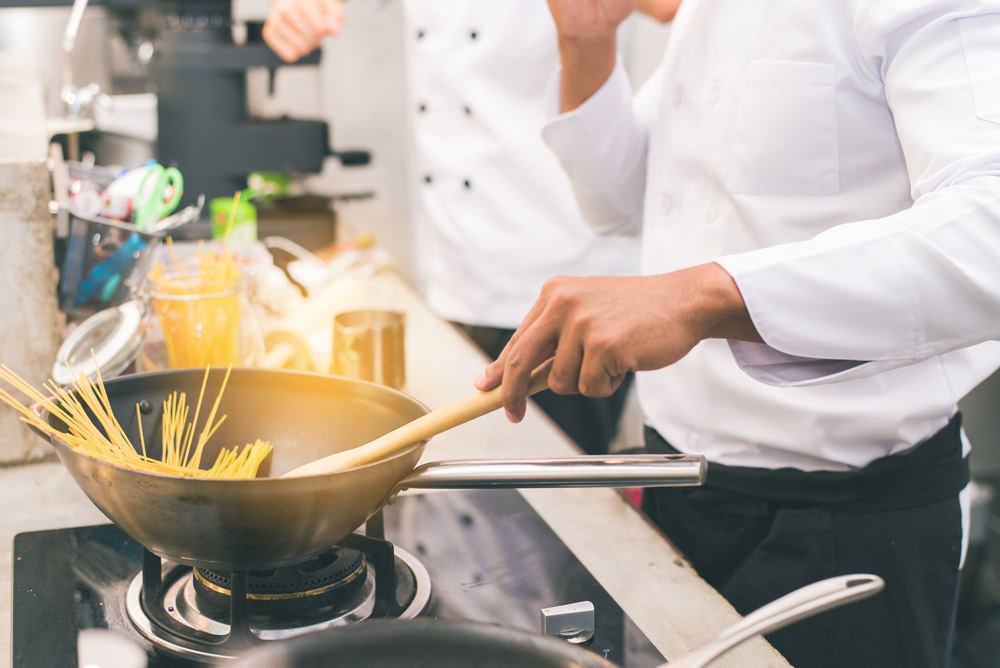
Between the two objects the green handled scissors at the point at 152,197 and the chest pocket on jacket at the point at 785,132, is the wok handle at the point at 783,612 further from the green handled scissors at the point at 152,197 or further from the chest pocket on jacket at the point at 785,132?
the green handled scissors at the point at 152,197

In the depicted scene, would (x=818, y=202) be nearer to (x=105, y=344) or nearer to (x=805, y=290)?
(x=805, y=290)

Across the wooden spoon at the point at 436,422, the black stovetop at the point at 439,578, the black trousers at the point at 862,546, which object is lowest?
the black trousers at the point at 862,546

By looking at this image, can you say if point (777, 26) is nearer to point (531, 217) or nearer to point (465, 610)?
point (465, 610)

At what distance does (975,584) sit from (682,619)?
204cm

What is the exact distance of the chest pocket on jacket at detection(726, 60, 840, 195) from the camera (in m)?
1.02

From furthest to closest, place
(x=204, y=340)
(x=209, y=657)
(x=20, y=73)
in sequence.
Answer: (x=20, y=73)
(x=204, y=340)
(x=209, y=657)

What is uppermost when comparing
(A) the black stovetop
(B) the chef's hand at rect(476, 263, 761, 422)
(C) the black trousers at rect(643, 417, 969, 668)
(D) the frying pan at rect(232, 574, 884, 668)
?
(B) the chef's hand at rect(476, 263, 761, 422)

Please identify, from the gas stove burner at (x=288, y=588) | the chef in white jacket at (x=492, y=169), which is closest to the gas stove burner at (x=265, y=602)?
the gas stove burner at (x=288, y=588)

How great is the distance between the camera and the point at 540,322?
0.79 metres

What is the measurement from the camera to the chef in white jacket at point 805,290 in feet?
2.56

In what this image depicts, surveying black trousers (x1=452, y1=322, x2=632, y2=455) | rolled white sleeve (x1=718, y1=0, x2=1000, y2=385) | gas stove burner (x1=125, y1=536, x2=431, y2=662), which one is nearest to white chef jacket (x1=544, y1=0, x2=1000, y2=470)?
rolled white sleeve (x1=718, y1=0, x2=1000, y2=385)

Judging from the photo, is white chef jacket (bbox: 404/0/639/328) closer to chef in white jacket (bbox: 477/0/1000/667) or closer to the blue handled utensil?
chef in white jacket (bbox: 477/0/1000/667)

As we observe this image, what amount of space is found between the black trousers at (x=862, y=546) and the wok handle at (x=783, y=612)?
1.77 ft

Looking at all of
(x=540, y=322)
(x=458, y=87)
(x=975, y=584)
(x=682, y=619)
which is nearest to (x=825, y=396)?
(x=682, y=619)
